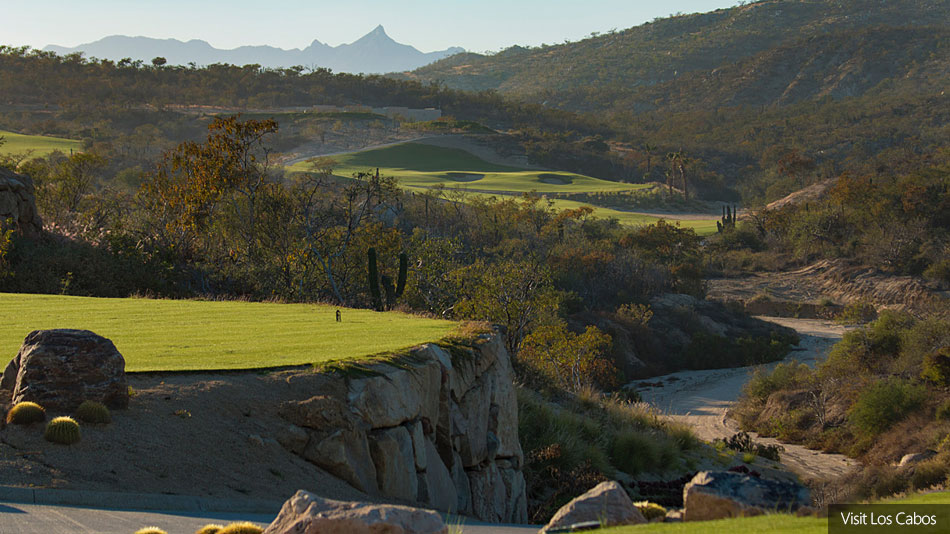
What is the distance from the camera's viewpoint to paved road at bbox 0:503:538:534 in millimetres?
6152

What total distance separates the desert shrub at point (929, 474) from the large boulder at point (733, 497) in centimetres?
→ 1562

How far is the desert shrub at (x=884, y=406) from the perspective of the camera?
28156 mm

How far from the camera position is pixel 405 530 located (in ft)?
16.6

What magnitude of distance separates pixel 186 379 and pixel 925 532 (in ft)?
25.7

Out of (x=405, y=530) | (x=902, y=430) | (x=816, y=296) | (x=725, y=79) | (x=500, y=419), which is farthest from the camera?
(x=725, y=79)

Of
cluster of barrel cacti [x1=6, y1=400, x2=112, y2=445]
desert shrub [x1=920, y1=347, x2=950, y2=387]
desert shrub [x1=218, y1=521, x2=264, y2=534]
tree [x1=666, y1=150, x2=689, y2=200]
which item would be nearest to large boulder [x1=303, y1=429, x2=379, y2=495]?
cluster of barrel cacti [x1=6, y1=400, x2=112, y2=445]

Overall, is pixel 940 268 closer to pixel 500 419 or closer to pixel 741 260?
pixel 741 260

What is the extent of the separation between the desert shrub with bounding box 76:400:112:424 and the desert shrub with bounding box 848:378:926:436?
2615 cm

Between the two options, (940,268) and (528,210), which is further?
(528,210)

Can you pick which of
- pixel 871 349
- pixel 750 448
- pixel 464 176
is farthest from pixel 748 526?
pixel 464 176

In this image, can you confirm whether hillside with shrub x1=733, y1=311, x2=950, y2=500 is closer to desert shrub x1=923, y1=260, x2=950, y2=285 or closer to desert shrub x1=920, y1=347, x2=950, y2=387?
desert shrub x1=920, y1=347, x2=950, y2=387

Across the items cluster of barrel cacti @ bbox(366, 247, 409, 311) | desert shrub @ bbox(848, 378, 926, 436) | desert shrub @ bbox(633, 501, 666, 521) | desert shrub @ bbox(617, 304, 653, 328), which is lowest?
desert shrub @ bbox(617, 304, 653, 328)

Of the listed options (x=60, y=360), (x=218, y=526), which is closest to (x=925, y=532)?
(x=218, y=526)

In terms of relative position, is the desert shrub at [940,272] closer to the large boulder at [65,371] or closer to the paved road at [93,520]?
the paved road at [93,520]
